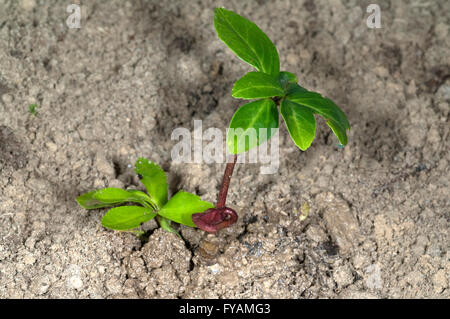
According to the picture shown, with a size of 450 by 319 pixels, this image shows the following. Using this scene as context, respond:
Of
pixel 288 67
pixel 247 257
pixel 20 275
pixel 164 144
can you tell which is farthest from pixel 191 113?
pixel 20 275

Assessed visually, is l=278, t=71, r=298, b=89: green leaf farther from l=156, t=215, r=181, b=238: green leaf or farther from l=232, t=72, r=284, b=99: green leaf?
l=156, t=215, r=181, b=238: green leaf

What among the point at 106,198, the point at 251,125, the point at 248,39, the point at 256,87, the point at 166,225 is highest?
the point at 248,39

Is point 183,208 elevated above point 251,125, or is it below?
below

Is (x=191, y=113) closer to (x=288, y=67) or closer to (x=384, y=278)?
(x=288, y=67)

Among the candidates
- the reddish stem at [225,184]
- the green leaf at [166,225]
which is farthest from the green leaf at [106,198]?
Result: the reddish stem at [225,184]

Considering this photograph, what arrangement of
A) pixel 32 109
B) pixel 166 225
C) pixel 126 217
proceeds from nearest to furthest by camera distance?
pixel 126 217
pixel 166 225
pixel 32 109

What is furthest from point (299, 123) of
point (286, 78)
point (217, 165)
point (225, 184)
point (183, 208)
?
point (217, 165)

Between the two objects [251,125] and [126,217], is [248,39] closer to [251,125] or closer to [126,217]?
[251,125]

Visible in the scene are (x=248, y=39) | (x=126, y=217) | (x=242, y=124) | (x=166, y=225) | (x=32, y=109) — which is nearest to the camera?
(x=242, y=124)

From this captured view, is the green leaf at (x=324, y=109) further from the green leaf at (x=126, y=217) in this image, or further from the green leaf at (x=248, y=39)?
the green leaf at (x=126, y=217)

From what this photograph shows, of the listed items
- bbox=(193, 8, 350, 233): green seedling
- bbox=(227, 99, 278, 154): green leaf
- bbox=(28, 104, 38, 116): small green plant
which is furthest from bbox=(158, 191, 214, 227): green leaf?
bbox=(28, 104, 38, 116): small green plant
